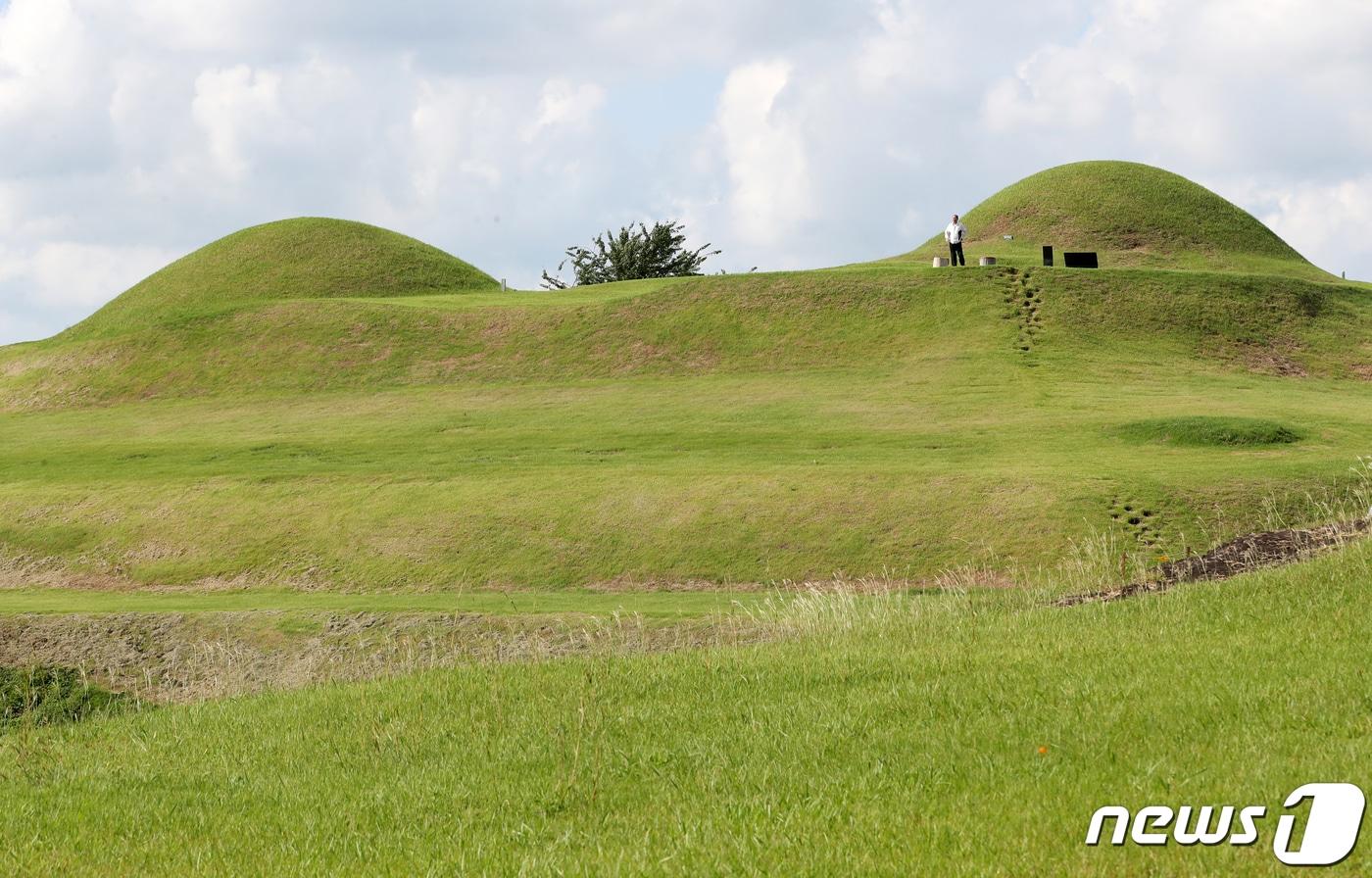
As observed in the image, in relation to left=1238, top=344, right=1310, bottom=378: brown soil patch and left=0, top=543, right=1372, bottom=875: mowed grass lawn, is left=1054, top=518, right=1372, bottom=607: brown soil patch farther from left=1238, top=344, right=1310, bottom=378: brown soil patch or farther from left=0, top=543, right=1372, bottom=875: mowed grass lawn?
left=1238, top=344, right=1310, bottom=378: brown soil patch

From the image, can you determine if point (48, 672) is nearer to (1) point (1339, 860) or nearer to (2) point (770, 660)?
(2) point (770, 660)

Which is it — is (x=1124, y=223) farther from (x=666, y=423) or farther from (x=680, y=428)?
(x=680, y=428)

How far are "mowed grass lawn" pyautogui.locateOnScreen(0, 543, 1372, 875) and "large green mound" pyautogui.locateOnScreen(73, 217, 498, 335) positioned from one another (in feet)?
203

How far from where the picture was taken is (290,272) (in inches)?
3201

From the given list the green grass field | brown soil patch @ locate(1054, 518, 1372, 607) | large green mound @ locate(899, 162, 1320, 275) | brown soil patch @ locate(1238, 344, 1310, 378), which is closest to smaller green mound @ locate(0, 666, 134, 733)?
the green grass field

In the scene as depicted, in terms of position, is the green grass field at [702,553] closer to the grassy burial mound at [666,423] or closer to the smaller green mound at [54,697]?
the grassy burial mound at [666,423]

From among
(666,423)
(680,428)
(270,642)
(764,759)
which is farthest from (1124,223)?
(764,759)

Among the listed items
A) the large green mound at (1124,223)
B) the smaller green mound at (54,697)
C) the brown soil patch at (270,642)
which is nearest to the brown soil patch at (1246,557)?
the brown soil patch at (270,642)

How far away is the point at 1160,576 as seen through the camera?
2047 cm

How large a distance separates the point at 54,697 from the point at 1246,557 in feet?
61.3

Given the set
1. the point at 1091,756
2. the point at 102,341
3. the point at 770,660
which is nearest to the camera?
the point at 1091,756

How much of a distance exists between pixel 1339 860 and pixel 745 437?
112 feet

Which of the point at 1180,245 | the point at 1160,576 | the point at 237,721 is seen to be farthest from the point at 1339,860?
the point at 1180,245

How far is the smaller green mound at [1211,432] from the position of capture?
1435 inches
